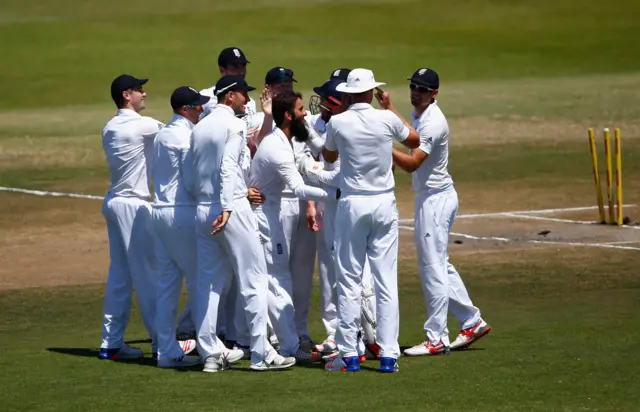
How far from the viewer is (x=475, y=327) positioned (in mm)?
12047

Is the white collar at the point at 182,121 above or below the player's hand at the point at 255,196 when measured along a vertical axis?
above

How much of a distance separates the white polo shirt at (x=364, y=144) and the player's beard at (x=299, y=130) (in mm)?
662

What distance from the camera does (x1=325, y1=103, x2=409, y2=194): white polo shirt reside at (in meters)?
10.9

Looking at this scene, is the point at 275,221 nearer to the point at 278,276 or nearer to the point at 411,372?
the point at 278,276

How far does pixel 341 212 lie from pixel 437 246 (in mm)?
1238

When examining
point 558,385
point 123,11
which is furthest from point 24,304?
point 123,11

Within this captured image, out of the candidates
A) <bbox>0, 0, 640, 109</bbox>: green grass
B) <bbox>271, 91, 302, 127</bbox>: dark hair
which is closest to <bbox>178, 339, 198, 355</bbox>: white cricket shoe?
<bbox>271, 91, 302, 127</bbox>: dark hair

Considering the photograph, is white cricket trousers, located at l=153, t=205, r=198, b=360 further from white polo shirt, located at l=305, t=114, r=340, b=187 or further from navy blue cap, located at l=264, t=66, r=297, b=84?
navy blue cap, located at l=264, t=66, r=297, b=84

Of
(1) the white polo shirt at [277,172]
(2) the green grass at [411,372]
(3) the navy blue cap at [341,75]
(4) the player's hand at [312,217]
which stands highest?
(3) the navy blue cap at [341,75]

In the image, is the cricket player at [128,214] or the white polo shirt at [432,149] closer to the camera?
the white polo shirt at [432,149]

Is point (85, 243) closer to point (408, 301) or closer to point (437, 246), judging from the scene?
point (408, 301)

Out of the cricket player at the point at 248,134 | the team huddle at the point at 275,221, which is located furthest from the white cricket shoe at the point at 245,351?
the cricket player at the point at 248,134

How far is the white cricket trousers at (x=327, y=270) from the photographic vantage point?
11.9 m

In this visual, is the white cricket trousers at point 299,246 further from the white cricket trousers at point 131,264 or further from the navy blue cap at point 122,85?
the navy blue cap at point 122,85
